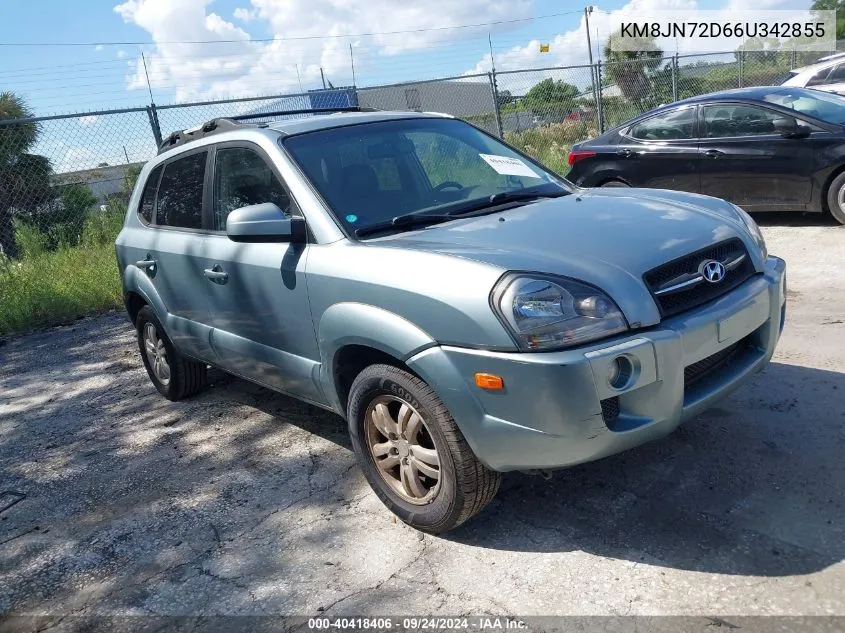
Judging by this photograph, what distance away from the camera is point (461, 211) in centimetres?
361

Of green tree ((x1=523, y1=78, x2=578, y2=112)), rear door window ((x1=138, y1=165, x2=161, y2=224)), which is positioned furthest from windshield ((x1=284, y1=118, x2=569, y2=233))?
green tree ((x1=523, y1=78, x2=578, y2=112))

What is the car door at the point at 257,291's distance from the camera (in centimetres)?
360

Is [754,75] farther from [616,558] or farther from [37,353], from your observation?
[616,558]

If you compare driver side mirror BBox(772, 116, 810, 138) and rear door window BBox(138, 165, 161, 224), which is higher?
rear door window BBox(138, 165, 161, 224)

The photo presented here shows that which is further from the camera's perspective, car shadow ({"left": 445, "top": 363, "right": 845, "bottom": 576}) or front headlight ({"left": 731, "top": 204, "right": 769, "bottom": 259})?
front headlight ({"left": 731, "top": 204, "right": 769, "bottom": 259})

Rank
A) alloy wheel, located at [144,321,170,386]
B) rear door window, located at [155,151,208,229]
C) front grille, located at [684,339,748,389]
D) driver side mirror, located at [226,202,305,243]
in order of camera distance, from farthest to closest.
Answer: alloy wheel, located at [144,321,170,386]
rear door window, located at [155,151,208,229]
driver side mirror, located at [226,202,305,243]
front grille, located at [684,339,748,389]

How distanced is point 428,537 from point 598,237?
1435mm

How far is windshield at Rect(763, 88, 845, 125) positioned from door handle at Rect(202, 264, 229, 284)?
6443 millimetres

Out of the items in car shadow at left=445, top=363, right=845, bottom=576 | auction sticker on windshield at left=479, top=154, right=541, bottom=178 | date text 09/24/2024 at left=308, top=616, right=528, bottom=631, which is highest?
auction sticker on windshield at left=479, top=154, right=541, bottom=178

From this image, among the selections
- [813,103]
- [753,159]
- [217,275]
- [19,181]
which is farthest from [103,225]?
[813,103]

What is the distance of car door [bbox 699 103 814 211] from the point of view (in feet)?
25.3

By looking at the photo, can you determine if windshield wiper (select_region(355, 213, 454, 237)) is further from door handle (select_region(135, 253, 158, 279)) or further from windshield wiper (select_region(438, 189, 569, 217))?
door handle (select_region(135, 253, 158, 279))

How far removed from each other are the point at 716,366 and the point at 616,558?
89 cm

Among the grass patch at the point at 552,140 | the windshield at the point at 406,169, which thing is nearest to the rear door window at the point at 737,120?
the grass patch at the point at 552,140
